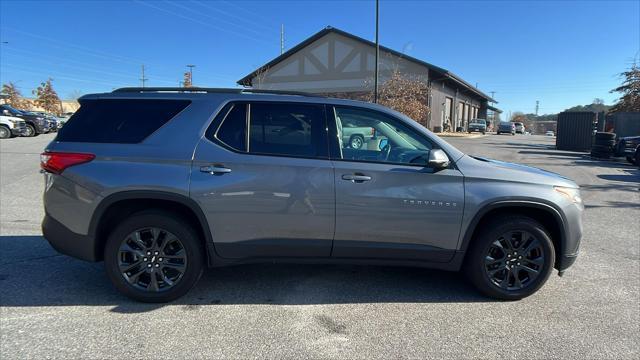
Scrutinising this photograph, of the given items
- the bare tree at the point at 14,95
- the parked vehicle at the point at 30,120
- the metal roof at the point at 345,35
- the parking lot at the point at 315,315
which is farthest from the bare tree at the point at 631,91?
the bare tree at the point at 14,95

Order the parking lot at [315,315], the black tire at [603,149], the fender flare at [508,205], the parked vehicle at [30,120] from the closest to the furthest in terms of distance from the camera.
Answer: the parking lot at [315,315]
the fender flare at [508,205]
the black tire at [603,149]
the parked vehicle at [30,120]

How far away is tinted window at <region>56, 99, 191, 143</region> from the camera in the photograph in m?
3.64

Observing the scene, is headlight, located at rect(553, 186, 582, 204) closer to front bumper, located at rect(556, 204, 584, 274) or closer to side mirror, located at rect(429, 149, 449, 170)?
front bumper, located at rect(556, 204, 584, 274)

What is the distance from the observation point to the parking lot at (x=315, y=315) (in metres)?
2.96

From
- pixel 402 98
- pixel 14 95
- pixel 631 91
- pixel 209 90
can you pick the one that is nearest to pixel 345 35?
pixel 402 98

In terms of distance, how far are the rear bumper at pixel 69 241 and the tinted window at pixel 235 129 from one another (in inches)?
58.4

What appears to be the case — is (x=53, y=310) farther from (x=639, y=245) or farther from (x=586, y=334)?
(x=639, y=245)

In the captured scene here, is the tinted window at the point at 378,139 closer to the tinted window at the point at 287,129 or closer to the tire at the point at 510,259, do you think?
the tinted window at the point at 287,129

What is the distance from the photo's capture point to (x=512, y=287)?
382 centimetres

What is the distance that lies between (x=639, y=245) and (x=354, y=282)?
4355 mm

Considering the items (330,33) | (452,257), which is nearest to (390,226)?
(452,257)

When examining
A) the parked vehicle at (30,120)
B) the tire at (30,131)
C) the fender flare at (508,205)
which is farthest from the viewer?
the tire at (30,131)

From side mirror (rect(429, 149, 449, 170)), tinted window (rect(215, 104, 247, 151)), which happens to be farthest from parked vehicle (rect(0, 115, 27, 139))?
side mirror (rect(429, 149, 449, 170))

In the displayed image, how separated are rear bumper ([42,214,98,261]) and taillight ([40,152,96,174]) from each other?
0.46 m
